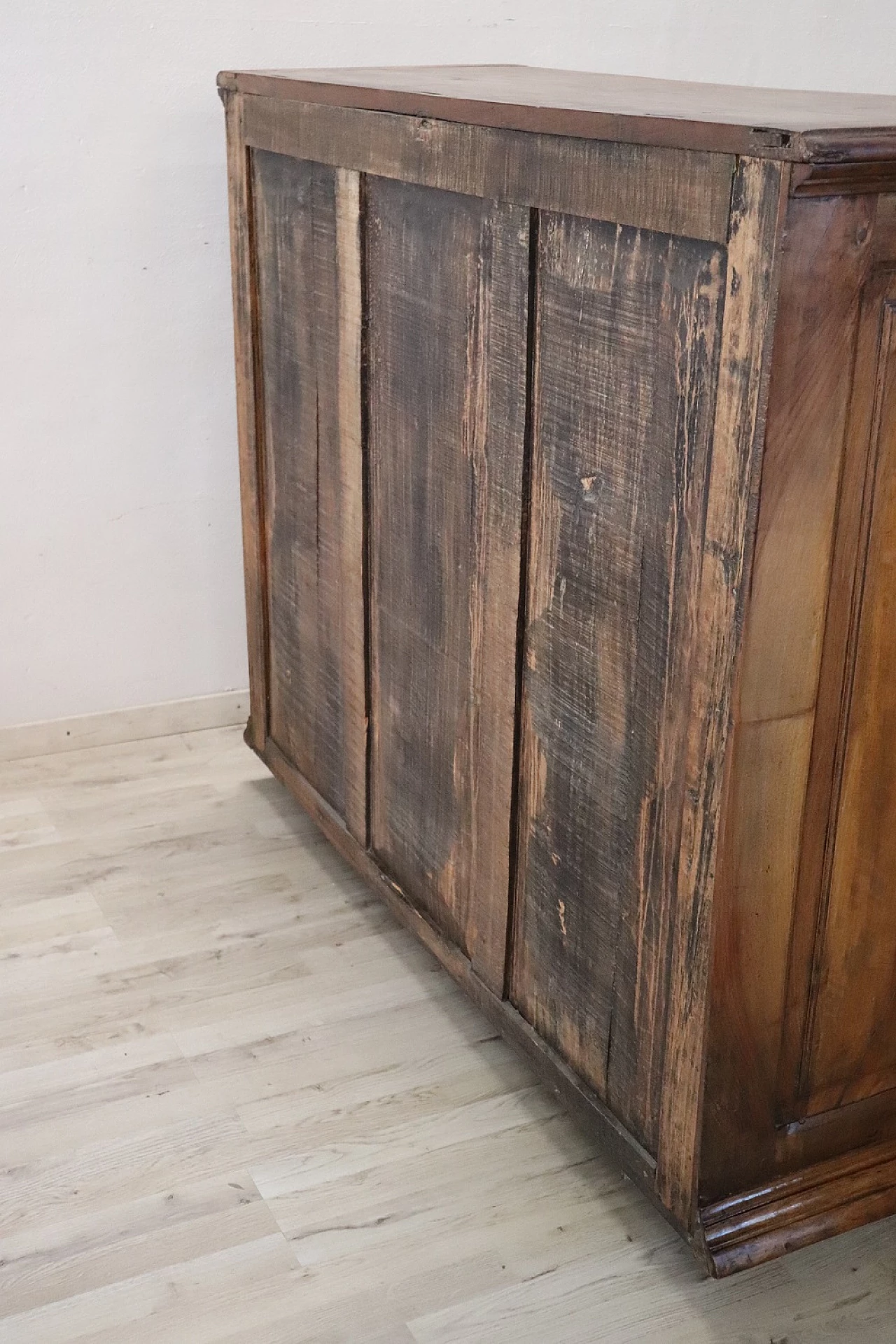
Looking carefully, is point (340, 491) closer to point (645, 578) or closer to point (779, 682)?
point (645, 578)

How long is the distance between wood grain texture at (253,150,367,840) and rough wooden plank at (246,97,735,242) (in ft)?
0.19

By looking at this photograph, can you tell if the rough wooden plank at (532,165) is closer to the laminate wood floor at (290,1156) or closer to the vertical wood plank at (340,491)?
the vertical wood plank at (340,491)

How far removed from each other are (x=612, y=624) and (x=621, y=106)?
478 mm

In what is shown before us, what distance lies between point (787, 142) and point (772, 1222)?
0.99 meters

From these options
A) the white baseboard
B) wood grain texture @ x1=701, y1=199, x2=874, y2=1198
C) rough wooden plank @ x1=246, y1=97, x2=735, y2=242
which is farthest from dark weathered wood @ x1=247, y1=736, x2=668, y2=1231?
rough wooden plank @ x1=246, y1=97, x2=735, y2=242

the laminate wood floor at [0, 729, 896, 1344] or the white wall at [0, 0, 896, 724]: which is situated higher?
the white wall at [0, 0, 896, 724]

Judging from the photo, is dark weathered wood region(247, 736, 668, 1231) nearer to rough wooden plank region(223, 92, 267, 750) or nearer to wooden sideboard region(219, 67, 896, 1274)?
wooden sideboard region(219, 67, 896, 1274)

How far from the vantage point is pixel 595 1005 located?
4.68 ft

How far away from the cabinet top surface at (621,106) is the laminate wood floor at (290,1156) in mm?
1052

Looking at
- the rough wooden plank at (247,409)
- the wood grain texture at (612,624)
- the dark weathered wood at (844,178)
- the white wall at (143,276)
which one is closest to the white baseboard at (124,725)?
the white wall at (143,276)

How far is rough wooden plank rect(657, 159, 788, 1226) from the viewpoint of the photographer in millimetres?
1030

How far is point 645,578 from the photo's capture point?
48.9 inches

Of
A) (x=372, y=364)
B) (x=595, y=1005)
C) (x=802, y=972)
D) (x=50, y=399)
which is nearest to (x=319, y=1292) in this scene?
(x=595, y=1005)

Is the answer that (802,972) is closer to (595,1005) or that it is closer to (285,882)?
(595,1005)
